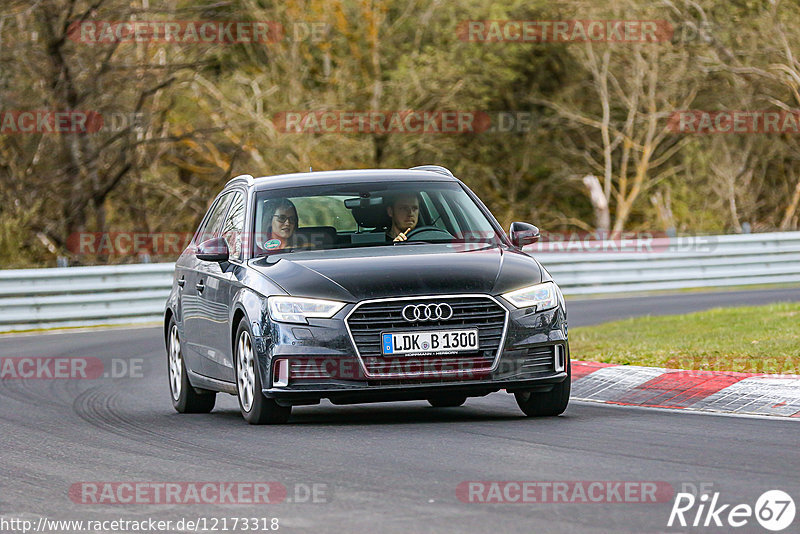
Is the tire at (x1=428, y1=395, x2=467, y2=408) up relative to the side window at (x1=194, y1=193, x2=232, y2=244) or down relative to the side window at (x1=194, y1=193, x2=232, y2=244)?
down

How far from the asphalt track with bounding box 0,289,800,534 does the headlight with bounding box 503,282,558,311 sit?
0.76 metres

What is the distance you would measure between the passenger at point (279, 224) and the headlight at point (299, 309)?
1022mm

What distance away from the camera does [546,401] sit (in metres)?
10.3

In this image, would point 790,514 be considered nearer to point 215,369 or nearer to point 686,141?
point 215,369

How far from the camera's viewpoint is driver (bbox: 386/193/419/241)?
1091 centimetres

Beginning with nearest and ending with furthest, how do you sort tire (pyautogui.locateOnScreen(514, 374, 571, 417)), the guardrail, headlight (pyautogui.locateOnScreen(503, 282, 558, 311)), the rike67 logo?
the rike67 logo → headlight (pyautogui.locateOnScreen(503, 282, 558, 311)) → tire (pyautogui.locateOnScreen(514, 374, 571, 417)) → the guardrail

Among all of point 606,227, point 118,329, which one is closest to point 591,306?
point 118,329

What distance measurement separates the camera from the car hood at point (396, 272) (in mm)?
9641
